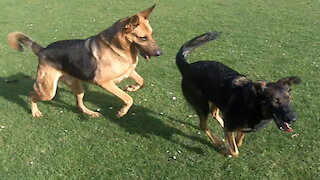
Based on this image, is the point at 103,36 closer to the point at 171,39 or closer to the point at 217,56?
the point at 217,56

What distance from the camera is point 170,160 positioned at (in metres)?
5.50

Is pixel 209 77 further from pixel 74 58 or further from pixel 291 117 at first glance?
pixel 74 58

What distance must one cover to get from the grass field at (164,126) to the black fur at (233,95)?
0.70 meters

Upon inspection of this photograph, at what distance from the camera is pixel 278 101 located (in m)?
4.39

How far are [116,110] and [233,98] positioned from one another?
9.26 ft

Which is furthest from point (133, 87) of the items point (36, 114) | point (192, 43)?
point (192, 43)

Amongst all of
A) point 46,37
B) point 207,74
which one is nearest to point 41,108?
point 207,74

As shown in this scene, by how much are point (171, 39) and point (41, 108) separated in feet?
15.7

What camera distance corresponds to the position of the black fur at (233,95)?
444cm

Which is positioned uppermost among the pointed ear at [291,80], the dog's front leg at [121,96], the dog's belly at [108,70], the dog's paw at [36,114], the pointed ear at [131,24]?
the pointed ear at [291,80]

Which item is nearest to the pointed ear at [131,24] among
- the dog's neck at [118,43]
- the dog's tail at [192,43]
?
the dog's neck at [118,43]

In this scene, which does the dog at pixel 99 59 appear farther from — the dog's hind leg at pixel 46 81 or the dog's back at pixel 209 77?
the dog's back at pixel 209 77

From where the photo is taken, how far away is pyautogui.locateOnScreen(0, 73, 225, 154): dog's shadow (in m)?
6.14

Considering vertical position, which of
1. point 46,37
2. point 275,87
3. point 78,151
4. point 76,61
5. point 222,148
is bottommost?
point 46,37
